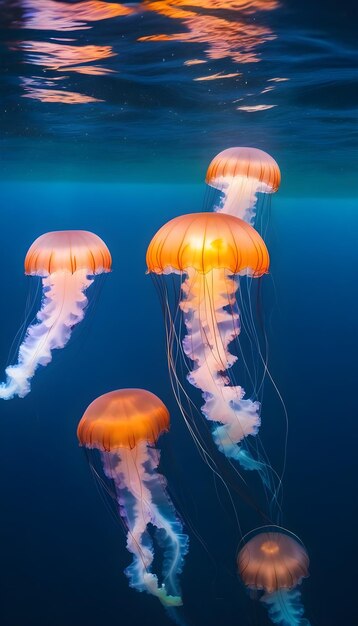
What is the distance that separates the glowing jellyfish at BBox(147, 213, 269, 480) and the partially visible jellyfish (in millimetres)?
693

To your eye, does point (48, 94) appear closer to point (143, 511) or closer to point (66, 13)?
point (66, 13)

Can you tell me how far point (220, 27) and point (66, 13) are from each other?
117 centimetres

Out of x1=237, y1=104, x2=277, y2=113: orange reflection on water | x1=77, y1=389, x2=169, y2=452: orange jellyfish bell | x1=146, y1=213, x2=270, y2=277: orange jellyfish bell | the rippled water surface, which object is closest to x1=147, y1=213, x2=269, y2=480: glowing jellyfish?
x1=146, y1=213, x2=270, y2=277: orange jellyfish bell

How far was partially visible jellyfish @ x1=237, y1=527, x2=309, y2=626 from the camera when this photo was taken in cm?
371

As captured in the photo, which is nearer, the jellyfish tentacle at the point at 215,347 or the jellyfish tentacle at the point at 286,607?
the jellyfish tentacle at the point at 215,347

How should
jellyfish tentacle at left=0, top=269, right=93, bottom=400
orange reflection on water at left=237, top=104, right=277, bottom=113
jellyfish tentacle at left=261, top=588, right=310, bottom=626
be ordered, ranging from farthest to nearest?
orange reflection on water at left=237, top=104, right=277, bottom=113 < jellyfish tentacle at left=0, top=269, right=93, bottom=400 < jellyfish tentacle at left=261, top=588, right=310, bottom=626

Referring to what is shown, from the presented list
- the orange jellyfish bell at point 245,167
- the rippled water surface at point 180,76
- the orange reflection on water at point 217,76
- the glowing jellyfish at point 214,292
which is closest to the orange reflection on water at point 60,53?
the rippled water surface at point 180,76

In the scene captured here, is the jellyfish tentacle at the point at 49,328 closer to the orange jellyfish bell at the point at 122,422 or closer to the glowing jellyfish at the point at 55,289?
the glowing jellyfish at the point at 55,289

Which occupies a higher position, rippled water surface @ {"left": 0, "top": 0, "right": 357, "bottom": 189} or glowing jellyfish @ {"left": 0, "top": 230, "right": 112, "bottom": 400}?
rippled water surface @ {"left": 0, "top": 0, "right": 357, "bottom": 189}

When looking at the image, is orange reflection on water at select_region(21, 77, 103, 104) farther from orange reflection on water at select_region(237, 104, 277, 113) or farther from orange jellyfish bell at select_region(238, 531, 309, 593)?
orange jellyfish bell at select_region(238, 531, 309, 593)

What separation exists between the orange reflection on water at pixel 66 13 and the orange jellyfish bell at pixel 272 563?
4.15 meters

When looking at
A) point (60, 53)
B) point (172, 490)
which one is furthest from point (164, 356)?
point (60, 53)

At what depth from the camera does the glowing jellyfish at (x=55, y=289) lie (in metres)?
3.97

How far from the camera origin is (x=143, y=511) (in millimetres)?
3725
